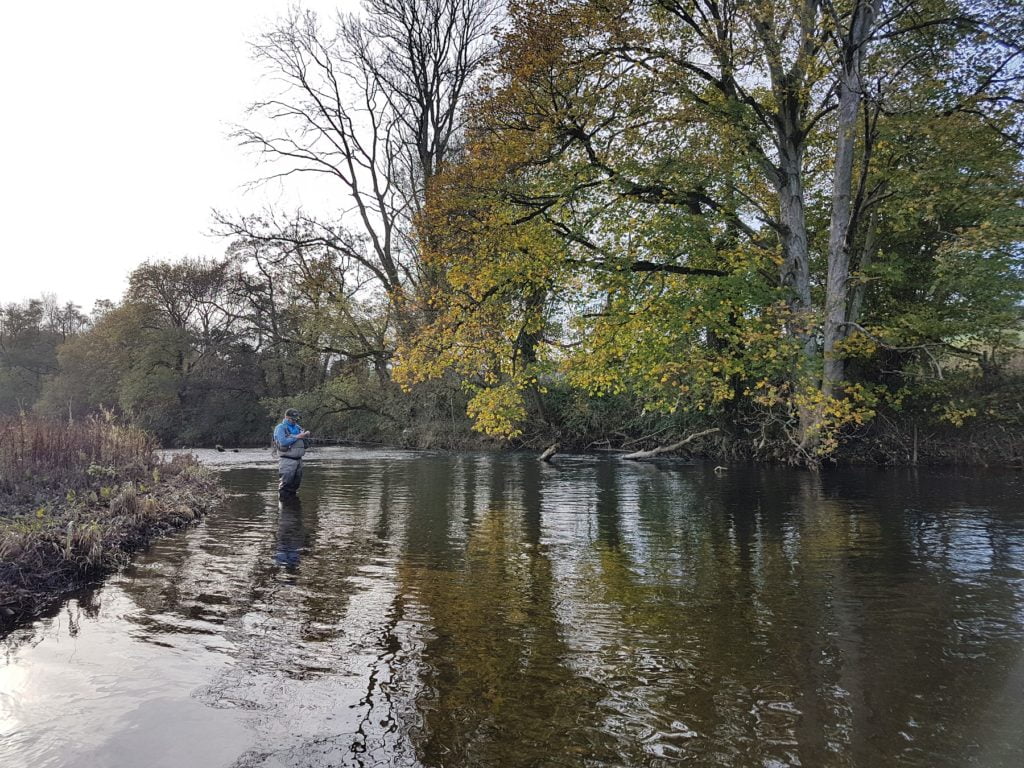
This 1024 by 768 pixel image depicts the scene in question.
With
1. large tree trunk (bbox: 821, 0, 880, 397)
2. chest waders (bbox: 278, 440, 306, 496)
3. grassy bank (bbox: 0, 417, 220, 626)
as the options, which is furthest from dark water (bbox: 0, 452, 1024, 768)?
large tree trunk (bbox: 821, 0, 880, 397)

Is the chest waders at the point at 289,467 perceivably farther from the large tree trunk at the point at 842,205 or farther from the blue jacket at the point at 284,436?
the large tree trunk at the point at 842,205

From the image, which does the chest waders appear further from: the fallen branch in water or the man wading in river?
the fallen branch in water

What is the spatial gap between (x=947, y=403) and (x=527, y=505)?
1293 cm

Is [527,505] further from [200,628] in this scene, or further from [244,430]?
[244,430]

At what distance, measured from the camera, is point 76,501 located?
9953 mm

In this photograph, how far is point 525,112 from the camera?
16.5 meters

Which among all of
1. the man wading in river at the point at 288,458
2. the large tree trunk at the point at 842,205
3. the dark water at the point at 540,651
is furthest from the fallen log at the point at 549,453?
the dark water at the point at 540,651

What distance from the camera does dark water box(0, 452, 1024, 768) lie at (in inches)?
152

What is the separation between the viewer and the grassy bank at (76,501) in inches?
283

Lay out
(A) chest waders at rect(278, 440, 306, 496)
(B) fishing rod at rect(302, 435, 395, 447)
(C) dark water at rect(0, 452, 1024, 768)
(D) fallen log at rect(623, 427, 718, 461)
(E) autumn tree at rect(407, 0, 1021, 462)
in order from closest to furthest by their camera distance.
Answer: (C) dark water at rect(0, 452, 1024, 768) → (A) chest waders at rect(278, 440, 306, 496) → (E) autumn tree at rect(407, 0, 1021, 462) → (D) fallen log at rect(623, 427, 718, 461) → (B) fishing rod at rect(302, 435, 395, 447)

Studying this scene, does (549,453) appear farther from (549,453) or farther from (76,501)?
(76,501)

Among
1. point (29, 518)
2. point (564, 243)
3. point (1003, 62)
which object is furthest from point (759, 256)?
point (29, 518)

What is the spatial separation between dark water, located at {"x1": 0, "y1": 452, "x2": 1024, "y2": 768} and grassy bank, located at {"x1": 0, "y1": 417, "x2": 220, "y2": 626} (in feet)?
1.58

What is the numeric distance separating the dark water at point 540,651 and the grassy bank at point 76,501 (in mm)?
483
